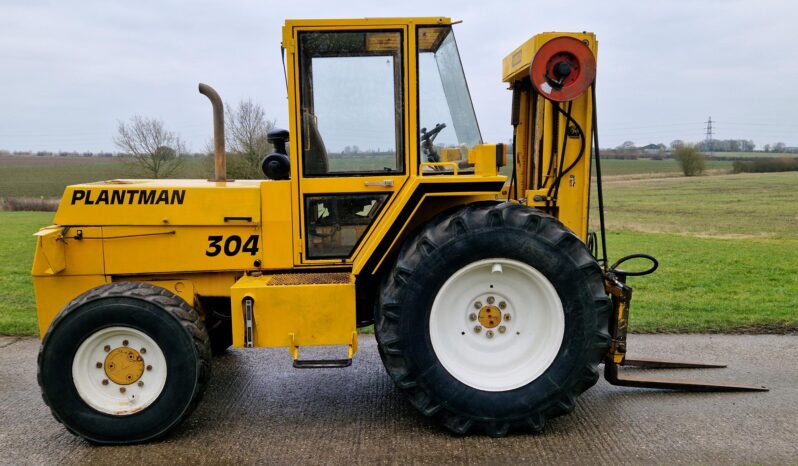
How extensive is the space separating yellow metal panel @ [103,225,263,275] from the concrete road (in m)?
1.15

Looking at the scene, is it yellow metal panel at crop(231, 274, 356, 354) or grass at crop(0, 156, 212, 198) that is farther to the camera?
grass at crop(0, 156, 212, 198)

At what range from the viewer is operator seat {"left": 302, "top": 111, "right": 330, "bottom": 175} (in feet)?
14.0

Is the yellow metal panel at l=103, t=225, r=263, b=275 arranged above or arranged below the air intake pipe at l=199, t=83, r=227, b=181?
below

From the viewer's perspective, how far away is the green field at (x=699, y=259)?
6.96 metres

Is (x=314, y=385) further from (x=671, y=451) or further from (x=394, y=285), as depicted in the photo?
(x=671, y=451)

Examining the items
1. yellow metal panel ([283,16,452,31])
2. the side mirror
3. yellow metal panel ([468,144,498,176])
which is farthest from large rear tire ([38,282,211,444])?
yellow metal panel ([468,144,498,176])

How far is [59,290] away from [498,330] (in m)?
3.24

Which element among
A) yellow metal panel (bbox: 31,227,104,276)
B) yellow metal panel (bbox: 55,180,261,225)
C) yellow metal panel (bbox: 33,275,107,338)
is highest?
yellow metal panel (bbox: 55,180,261,225)

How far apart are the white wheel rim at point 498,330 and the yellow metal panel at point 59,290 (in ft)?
8.48

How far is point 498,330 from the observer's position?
171 inches

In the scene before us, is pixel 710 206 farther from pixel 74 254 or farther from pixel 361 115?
pixel 74 254

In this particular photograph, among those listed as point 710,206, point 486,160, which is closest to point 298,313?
point 486,160

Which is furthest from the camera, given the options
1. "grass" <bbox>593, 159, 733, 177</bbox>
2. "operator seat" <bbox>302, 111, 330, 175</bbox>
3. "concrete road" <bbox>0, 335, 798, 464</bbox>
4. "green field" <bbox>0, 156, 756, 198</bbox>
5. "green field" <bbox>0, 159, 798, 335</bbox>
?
"grass" <bbox>593, 159, 733, 177</bbox>

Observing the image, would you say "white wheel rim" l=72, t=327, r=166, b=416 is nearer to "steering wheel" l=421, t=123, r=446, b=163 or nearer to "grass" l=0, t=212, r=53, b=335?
"steering wheel" l=421, t=123, r=446, b=163
